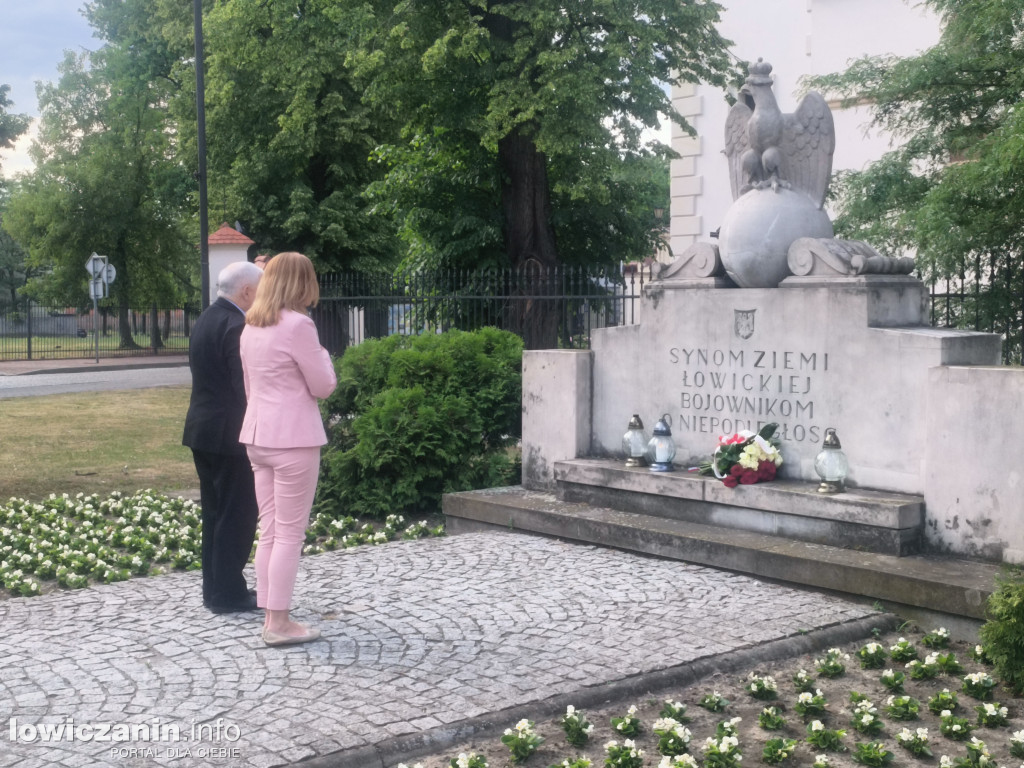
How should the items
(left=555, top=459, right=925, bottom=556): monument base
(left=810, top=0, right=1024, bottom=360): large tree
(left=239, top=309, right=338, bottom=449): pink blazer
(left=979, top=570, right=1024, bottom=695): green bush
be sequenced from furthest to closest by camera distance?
(left=810, top=0, right=1024, bottom=360): large tree, (left=555, top=459, right=925, bottom=556): monument base, (left=239, top=309, right=338, bottom=449): pink blazer, (left=979, top=570, right=1024, bottom=695): green bush

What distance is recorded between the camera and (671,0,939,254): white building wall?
18828 mm

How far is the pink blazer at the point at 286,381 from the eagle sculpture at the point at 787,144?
12.7 feet

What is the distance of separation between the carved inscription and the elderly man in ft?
11.1

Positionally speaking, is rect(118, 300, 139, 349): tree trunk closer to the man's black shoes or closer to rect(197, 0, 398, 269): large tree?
rect(197, 0, 398, 269): large tree

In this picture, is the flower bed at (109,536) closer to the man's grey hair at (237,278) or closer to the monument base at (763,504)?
the monument base at (763,504)

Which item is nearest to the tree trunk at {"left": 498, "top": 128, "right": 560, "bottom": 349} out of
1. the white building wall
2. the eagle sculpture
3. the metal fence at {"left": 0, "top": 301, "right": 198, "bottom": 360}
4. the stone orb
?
the white building wall

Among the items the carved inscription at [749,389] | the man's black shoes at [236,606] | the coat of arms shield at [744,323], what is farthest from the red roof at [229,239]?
the man's black shoes at [236,606]

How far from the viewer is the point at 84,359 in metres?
39.4

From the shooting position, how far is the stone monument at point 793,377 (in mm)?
6633

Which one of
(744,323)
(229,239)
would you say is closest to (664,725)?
(744,323)

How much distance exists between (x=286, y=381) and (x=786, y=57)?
16931 millimetres

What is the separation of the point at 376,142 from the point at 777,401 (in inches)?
854

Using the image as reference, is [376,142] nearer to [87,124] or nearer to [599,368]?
[599,368]

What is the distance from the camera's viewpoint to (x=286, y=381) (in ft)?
18.3
